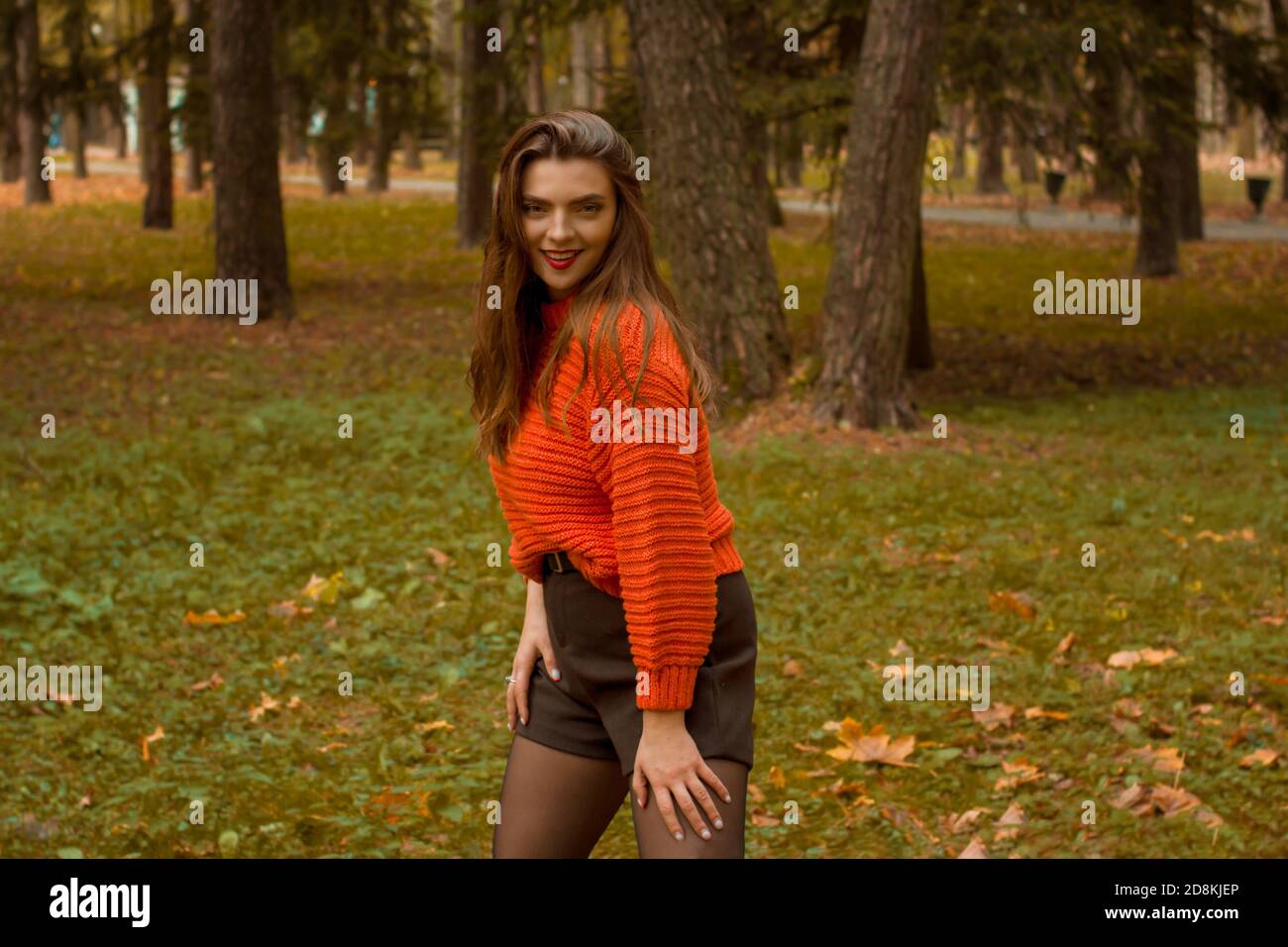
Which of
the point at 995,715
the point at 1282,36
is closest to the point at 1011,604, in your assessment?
the point at 995,715

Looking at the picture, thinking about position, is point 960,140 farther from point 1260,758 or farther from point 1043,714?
point 1260,758

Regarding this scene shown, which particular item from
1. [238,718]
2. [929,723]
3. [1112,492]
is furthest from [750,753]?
[1112,492]

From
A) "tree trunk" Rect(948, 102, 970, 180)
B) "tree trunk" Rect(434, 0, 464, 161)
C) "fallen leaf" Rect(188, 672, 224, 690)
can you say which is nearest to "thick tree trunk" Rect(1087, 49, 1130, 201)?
"tree trunk" Rect(434, 0, 464, 161)

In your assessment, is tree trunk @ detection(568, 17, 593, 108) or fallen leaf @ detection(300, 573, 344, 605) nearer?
fallen leaf @ detection(300, 573, 344, 605)

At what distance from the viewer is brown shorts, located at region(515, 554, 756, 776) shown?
2893 mm

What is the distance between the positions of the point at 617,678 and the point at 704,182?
9.37m

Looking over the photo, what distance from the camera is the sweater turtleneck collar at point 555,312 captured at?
304 centimetres

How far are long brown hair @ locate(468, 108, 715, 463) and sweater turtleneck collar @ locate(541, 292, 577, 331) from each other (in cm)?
4

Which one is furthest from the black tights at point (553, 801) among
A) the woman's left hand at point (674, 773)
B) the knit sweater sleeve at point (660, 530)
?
the knit sweater sleeve at point (660, 530)

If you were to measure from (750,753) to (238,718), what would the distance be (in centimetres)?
417

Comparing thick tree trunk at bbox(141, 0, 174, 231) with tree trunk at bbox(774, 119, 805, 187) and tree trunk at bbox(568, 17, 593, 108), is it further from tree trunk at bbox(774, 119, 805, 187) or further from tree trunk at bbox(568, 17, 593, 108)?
tree trunk at bbox(774, 119, 805, 187)

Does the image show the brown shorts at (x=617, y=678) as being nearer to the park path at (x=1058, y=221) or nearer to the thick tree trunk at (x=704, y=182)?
the thick tree trunk at (x=704, y=182)

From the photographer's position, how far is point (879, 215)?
1167 cm

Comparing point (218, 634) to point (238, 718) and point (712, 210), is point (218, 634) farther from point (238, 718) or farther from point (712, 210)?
point (712, 210)
